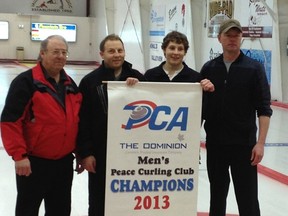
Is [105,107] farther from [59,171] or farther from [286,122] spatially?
[286,122]

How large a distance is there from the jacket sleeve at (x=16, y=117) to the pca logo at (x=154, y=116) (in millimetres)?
665

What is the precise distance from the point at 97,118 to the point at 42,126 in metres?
0.40

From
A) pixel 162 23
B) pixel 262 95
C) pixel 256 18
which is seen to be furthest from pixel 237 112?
pixel 162 23

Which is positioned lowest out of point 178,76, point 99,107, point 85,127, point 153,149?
point 153,149

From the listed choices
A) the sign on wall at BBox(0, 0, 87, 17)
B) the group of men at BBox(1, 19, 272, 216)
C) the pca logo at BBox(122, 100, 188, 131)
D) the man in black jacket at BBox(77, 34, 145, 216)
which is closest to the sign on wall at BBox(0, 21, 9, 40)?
the sign on wall at BBox(0, 0, 87, 17)

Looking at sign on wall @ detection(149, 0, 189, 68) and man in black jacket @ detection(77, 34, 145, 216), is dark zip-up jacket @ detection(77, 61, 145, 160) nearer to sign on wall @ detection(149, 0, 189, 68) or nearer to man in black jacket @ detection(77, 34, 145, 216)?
man in black jacket @ detection(77, 34, 145, 216)

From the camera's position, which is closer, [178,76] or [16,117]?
[16,117]

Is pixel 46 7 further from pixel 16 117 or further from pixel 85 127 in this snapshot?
pixel 16 117

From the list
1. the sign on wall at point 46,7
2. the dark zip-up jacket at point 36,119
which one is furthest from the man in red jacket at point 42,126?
the sign on wall at point 46,7

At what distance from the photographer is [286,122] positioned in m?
9.66

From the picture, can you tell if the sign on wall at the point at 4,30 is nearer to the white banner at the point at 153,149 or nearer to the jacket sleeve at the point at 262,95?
the white banner at the point at 153,149

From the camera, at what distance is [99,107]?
3.14 meters

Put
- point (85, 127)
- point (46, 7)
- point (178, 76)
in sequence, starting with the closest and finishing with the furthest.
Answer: point (85, 127)
point (178, 76)
point (46, 7)

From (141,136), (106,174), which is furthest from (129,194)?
(141,136)
